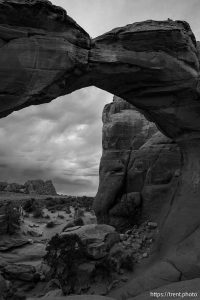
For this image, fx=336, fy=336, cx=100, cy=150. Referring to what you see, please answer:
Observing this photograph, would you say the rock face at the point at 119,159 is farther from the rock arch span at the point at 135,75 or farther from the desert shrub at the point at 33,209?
the desert shrub at the point at 33,209

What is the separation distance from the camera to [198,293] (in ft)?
37.6

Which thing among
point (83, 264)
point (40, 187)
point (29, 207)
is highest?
point (40, 187)

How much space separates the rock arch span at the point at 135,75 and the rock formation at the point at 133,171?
9.14 ft

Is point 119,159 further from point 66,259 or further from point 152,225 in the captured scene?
point 66,259

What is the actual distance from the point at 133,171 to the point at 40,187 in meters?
67.3

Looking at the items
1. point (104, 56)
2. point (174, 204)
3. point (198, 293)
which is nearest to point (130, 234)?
point (174, 204)

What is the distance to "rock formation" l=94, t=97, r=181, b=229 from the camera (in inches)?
837

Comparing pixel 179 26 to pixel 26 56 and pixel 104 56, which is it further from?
pixel 26 56

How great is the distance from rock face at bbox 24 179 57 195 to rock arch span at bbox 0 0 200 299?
6676 cm

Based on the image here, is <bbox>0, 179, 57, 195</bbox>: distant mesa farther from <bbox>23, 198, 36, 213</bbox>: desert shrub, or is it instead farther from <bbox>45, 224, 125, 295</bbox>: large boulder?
<bbox>45, 224, 125, 295</bbox>: large boulder

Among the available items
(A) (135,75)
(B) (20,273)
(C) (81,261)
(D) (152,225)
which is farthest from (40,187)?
(A) (135,75)

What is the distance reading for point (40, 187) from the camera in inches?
3450

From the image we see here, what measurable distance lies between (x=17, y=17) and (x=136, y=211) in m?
14.2

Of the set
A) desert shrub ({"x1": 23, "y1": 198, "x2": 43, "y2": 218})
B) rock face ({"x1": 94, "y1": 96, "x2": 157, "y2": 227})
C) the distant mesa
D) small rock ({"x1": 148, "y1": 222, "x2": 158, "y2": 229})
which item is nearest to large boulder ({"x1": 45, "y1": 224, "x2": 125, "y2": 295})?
small rock ({"x1": 148, "y1": 222, "x2": 158, "y2": 229})
